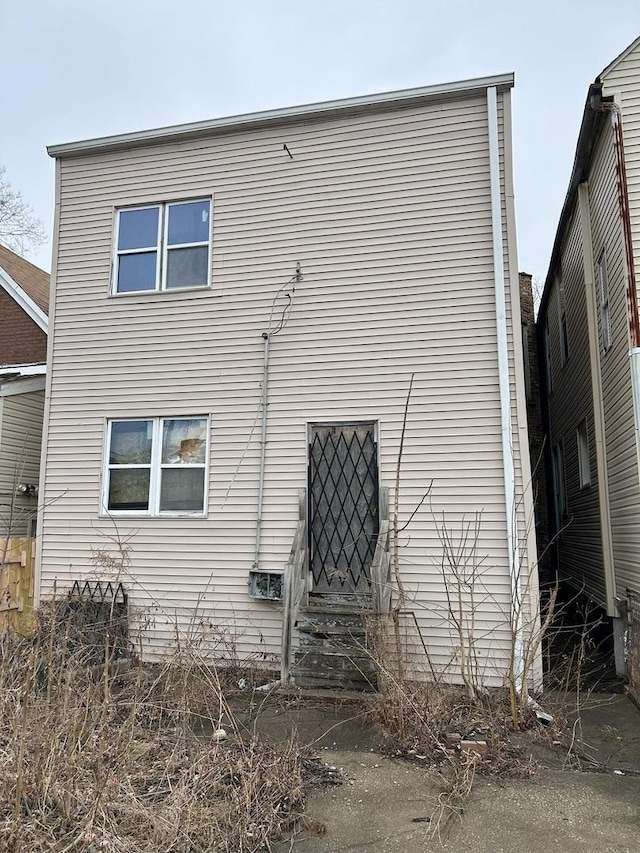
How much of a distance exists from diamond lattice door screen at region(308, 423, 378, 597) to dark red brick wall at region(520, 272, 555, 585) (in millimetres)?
7141

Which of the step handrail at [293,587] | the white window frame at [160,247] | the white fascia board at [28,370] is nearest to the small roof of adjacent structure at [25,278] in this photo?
the white fascia board at [28,370]

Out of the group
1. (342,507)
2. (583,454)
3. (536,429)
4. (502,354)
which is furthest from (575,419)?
(342,507)

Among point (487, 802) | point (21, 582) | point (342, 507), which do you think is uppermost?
point (342, 507)

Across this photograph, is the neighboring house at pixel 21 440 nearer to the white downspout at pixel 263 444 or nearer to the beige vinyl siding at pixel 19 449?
the beige vinyl siding at pixel 19 449

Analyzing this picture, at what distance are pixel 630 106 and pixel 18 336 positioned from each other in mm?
12098

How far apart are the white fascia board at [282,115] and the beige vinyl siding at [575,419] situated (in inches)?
132

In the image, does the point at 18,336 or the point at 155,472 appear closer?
the point at 155,472

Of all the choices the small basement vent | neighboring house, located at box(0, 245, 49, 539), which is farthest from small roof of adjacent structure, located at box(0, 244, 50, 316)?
the small basement vent

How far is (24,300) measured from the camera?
13.9 m

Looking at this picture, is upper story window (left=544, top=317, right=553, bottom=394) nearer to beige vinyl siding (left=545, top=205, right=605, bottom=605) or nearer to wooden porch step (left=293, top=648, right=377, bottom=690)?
beige vinyl siding (left=545, top=205, right=605, bottom=605)

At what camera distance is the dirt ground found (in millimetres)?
3973

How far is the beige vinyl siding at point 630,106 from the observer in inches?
305

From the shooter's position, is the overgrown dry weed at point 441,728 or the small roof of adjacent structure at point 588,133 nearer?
the overgrown dry weed at point 441,728

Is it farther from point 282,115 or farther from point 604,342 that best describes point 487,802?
point 282,115
